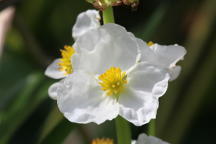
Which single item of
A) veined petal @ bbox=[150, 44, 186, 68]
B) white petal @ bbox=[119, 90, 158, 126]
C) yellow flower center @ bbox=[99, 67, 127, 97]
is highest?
veined petal @ bbox=[150, 44, 186, 68]

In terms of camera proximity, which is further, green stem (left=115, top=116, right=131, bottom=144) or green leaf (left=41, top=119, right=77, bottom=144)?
green leaf (left=41, top=119, right=77, bottom=144)

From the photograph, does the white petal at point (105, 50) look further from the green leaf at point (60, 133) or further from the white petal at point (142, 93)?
the green leaf at point (60, 133)

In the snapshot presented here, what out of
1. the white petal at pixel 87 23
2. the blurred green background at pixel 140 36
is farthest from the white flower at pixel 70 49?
the blurred green background at pixel 140 36

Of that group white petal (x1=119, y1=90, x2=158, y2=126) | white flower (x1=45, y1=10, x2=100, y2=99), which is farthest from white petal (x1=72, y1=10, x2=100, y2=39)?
white petal (x1=119, y1=90, x2=158, y2=126)

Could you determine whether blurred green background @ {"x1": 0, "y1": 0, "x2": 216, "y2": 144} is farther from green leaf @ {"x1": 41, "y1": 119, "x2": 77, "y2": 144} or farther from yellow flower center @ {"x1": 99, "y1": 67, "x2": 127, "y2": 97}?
yellow flower center @ {"x1": 99, "y1": 67, "x2": 127, "y2": 97}

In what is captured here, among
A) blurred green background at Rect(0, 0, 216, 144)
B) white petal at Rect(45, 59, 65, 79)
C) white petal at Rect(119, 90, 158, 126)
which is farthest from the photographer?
blurred green background at Rect(0, 0, 216, 144)

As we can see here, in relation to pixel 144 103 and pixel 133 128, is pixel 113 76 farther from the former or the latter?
pixel 133 128


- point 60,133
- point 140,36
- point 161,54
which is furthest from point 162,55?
point 140,36
